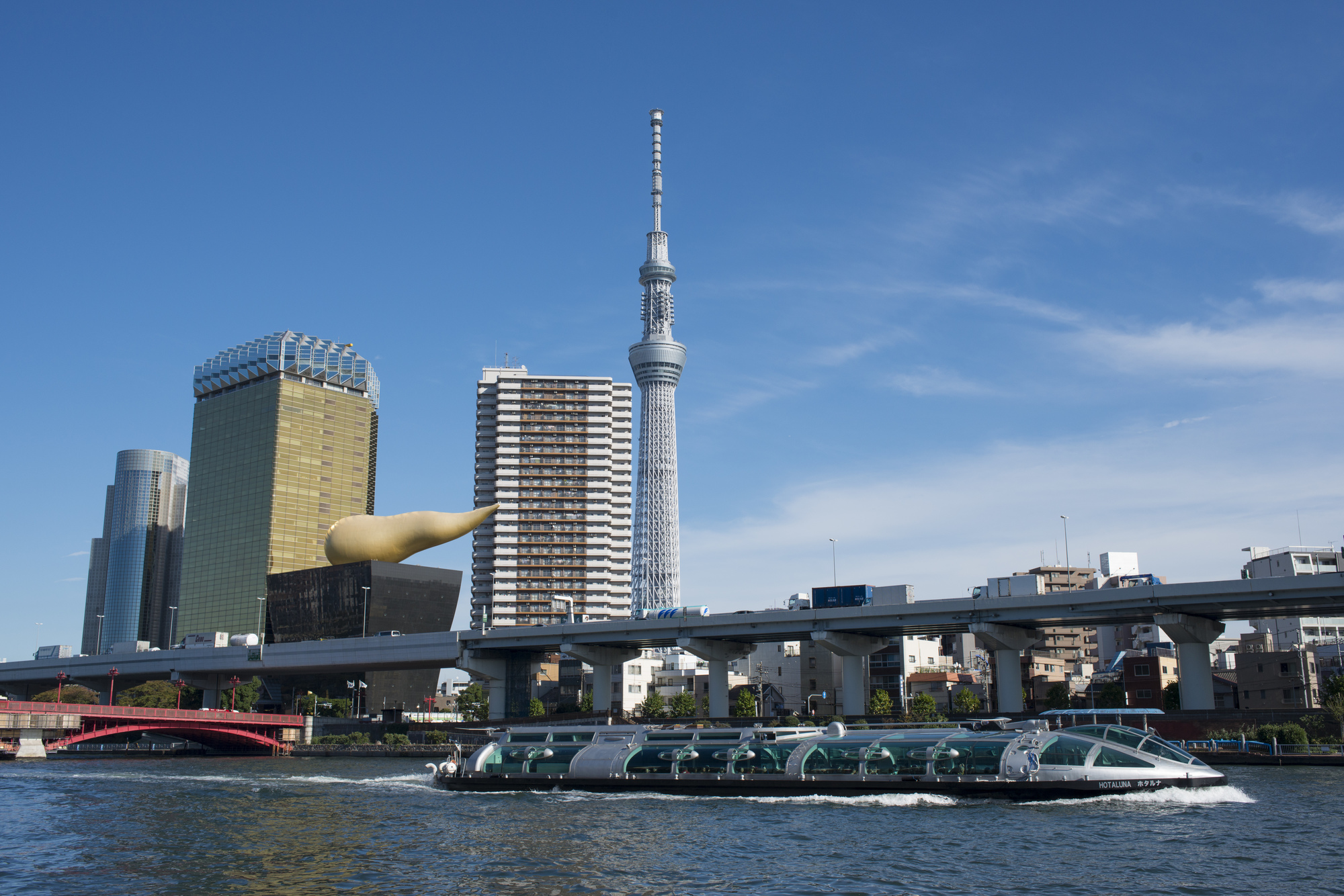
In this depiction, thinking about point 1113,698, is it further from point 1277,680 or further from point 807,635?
point 807,635

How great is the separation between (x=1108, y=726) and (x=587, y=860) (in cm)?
2478

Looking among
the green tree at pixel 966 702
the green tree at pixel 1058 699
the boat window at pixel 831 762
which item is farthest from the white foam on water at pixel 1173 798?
the green tree at pixel 966 702

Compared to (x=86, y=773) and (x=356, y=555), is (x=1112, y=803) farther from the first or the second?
(x=356, y=555)

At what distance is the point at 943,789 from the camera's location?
47.2 metres

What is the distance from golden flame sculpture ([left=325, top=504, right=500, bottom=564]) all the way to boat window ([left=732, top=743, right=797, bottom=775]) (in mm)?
88559

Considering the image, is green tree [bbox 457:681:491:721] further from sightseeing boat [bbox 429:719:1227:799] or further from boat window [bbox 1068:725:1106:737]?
boat window [bbox 1068:725:1106:737]

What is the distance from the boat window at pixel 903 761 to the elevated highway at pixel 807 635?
135 ft

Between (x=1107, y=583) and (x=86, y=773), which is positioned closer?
(x=86, y=773)

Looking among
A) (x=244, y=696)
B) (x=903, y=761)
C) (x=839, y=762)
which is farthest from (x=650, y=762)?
Answer: (x=244, y=696)

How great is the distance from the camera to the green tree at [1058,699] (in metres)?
98.4

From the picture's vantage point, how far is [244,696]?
13812 cm

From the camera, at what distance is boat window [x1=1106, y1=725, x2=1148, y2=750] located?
47125 mm

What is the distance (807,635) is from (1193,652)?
104 feet

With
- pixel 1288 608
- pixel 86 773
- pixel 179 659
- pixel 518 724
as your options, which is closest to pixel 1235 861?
pixel 1288 608
